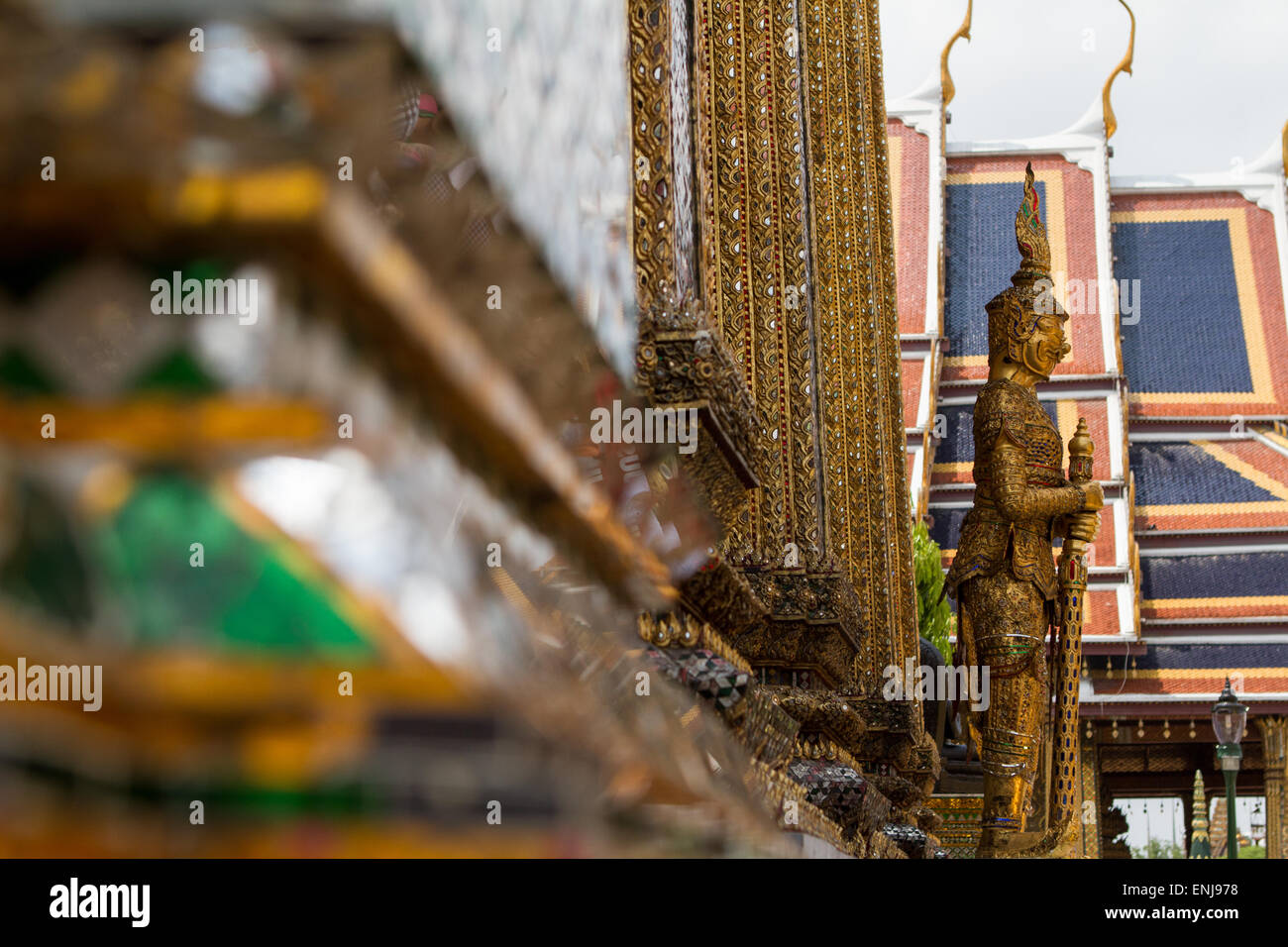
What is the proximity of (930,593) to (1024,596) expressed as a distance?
387 inches

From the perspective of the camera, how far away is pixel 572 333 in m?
0.81

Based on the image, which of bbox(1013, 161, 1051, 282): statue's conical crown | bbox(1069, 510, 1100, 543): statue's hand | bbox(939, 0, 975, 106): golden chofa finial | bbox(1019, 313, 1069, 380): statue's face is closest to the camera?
bbox(1069, 510, 1100, 543): statue's hand

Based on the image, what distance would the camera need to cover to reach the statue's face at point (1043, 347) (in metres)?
5.20

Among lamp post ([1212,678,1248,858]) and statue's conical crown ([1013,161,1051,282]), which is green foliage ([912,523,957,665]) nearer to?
lamp post ([1212,678,1248,858])

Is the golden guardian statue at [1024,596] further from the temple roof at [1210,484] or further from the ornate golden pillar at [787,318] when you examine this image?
the temple roof at [1210,484]

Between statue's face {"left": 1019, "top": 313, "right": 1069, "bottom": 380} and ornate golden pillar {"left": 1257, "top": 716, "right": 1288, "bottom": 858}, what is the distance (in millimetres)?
11091

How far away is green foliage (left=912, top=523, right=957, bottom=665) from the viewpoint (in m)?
14.2

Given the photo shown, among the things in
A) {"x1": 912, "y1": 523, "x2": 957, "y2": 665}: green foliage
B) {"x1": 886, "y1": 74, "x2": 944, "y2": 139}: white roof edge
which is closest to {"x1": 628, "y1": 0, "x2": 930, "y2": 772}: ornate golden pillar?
{"x1": 912, "y1": 523, "x2": 957, "y2": 665}: green foliage

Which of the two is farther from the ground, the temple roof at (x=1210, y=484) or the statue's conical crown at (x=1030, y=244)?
the temple roof at (x=1210, y=484)

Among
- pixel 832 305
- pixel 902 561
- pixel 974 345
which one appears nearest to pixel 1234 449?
pixel 974 345

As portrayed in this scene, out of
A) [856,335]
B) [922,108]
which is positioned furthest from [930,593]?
[856,335]

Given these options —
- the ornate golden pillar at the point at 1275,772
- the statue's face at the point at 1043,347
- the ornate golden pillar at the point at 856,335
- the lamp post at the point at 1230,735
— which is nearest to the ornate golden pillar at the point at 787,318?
the ornate golden pillar at the point at 856,335
